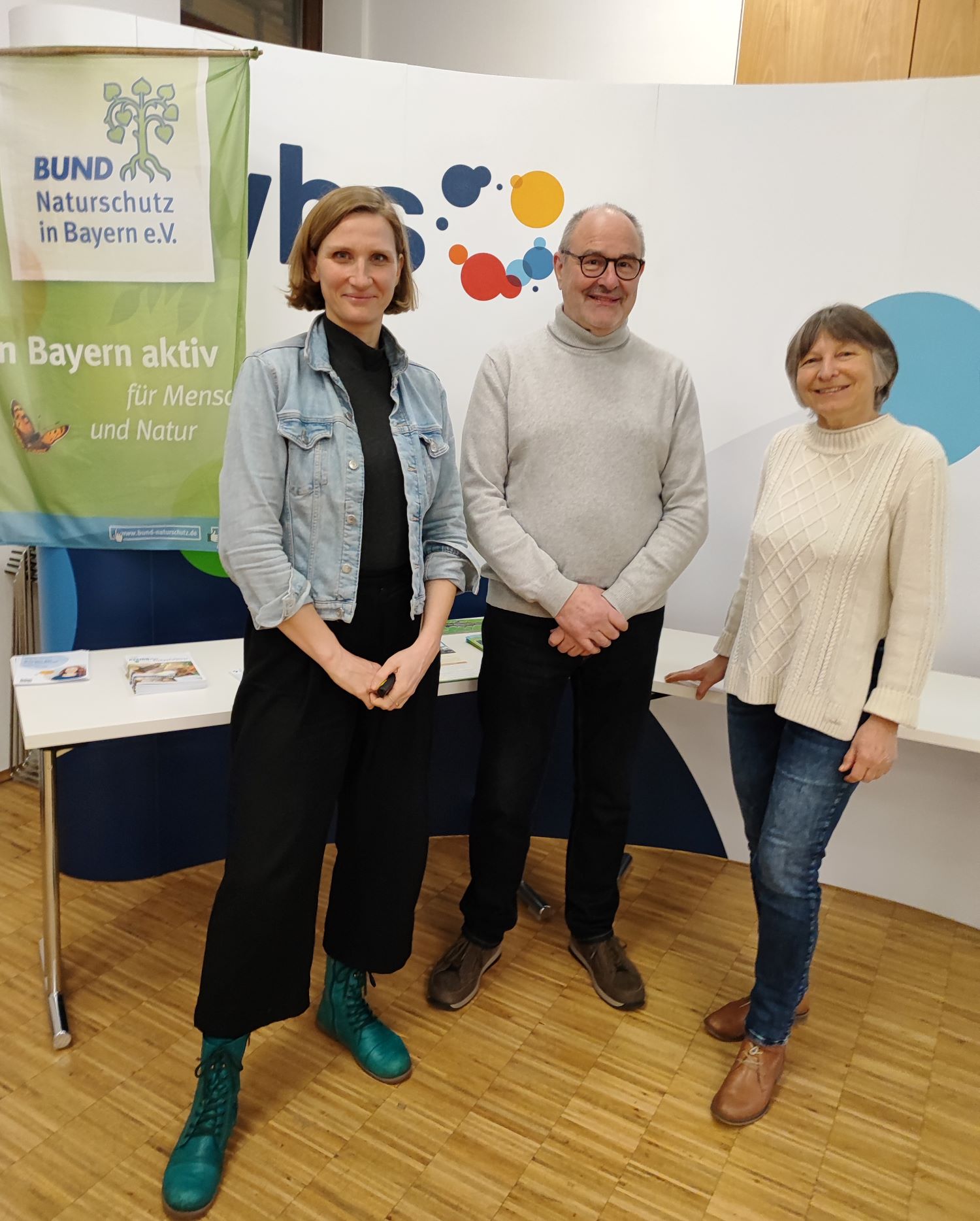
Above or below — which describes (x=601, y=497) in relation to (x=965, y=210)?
below

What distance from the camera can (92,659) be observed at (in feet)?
7.82

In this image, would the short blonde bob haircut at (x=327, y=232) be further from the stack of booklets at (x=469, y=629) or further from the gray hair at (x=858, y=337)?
the stack of booklets at (x=469, y=629)

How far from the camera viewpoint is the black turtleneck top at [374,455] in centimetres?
168

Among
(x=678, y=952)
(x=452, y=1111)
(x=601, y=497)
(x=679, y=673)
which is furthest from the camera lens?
(x=678, y=952)

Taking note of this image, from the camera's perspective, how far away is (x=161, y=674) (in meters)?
2.25

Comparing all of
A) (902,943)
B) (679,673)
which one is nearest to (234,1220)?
(679,673)

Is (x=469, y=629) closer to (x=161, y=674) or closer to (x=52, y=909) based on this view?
(x=161, y=674)

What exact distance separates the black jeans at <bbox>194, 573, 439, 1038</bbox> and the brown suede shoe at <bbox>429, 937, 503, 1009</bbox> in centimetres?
50

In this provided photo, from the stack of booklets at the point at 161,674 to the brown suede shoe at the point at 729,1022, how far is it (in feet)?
4.58

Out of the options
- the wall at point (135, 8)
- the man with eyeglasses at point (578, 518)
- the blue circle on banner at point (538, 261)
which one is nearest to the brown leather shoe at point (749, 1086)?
the man with eyeglasses at point (578, 518)

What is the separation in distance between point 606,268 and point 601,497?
47 cm

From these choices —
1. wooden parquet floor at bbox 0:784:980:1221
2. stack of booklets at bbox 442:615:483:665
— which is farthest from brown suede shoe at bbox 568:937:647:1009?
stack of booklets at bbox 442:615:483:665

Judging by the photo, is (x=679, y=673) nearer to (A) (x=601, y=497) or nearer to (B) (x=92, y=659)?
(A) (x=601, y=497)

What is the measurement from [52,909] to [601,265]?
180cm
